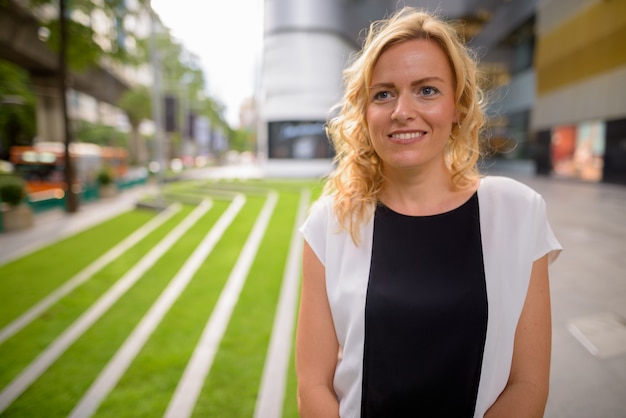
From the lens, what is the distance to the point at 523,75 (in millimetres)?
25656

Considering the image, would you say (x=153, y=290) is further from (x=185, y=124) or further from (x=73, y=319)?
(x=185, y=124)

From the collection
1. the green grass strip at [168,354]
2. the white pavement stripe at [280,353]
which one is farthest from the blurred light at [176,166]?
the white pavement stripe at [280,353]

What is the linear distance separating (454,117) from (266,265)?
5679mm

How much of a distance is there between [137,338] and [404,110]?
4.01 m

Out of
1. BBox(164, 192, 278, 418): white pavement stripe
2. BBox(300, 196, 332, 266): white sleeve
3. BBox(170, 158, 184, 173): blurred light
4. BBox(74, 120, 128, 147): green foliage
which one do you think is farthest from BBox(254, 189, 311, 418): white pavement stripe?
BBox(74, 120, 128, 147): green foliage

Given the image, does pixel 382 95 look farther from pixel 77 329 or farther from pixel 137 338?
pixel 77 329

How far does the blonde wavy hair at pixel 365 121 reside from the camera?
1349 millimetres

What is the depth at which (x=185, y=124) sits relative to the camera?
42.6 meters

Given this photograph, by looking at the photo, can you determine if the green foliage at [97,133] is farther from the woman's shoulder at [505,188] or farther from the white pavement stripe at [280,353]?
the woman's shoulder at [505,188]

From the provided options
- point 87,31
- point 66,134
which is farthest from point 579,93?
point 66,134

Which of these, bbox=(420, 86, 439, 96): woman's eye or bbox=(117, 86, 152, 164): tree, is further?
bbox=(117, 86, 152, 164): tree

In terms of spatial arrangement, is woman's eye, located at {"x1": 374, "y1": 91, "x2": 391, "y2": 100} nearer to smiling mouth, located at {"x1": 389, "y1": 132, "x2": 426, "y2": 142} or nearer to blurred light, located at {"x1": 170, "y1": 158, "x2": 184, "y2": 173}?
smiling mouth, located at {"x1": 389, "y1": 132, "x2": 426, "y2": 142}

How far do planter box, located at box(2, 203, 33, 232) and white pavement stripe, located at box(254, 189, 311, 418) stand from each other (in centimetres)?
816

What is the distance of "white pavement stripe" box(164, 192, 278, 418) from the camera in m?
3.10
